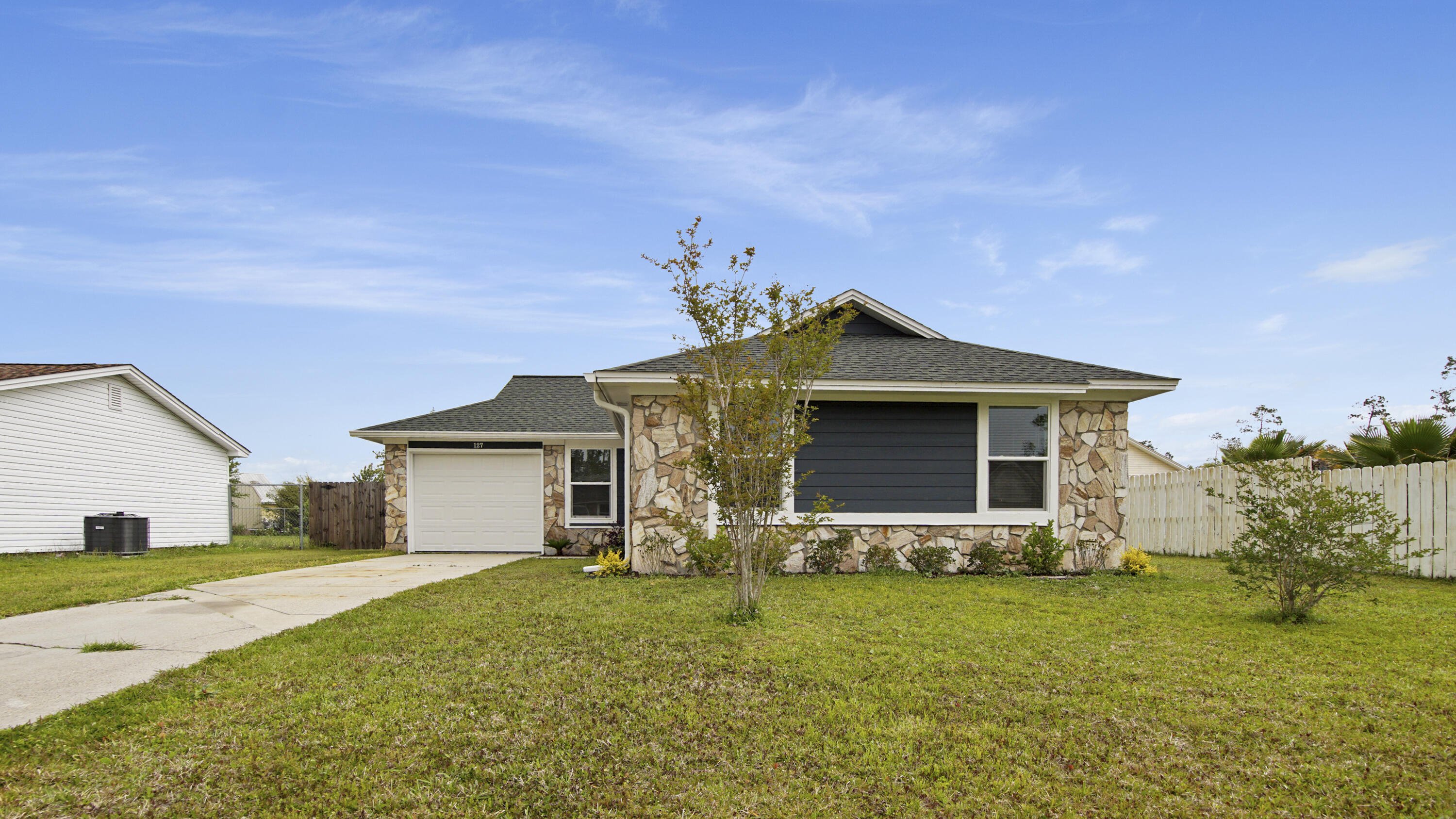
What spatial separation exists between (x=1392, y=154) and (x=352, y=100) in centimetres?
1635

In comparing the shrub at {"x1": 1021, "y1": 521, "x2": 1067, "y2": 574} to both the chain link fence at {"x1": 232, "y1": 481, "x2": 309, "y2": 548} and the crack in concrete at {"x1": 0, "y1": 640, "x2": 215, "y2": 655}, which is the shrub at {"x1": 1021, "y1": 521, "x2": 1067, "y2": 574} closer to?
the crack in concrete at {"x1": 0, "y1": 640, "x2": 215, "y2": 655}

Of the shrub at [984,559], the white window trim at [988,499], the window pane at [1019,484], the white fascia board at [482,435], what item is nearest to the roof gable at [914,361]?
the white window trim at [988,499]

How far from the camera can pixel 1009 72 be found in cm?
1195

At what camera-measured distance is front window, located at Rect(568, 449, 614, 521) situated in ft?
50.4

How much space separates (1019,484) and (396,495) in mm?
12158

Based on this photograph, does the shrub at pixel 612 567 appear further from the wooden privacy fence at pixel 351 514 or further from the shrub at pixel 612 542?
the wooden privacy fence at pixel 351 514

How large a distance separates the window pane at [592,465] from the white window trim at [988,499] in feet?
20.3

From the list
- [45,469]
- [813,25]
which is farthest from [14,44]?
[813,25]

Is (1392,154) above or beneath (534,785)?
above

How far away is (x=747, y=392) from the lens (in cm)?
644

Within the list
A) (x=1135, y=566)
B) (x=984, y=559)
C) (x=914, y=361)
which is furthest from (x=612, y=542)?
(x=1135, y=566)

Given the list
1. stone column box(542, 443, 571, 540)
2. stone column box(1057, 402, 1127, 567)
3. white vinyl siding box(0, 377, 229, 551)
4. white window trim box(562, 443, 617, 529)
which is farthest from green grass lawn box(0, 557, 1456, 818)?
white vinyl siding box(0, 377, 229, 551)

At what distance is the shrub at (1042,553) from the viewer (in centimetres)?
1023

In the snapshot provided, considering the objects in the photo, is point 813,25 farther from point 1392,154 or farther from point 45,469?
point 45,469
